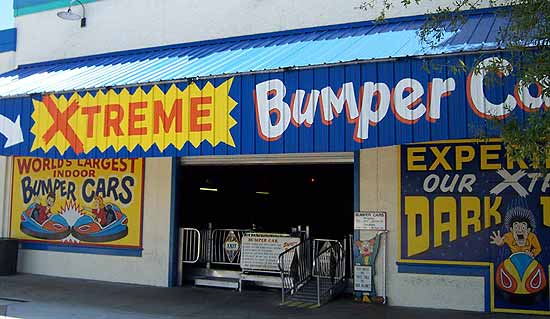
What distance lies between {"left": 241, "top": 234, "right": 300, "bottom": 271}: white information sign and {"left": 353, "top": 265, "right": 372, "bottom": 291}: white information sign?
1.62 m

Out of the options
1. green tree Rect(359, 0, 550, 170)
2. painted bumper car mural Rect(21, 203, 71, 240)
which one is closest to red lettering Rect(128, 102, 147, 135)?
green tree Rect(359, 0, 550, 170)

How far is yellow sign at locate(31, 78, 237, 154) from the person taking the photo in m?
10.3

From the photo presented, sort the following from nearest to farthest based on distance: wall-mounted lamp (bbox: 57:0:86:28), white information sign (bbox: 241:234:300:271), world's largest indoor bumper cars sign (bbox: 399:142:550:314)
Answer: world's largest indoor bumper cars sign (bbox: 399:142:550:314) < white information sign (bbox: 241:234:300:271) < wall-mounted lamp (bbox: 57:0:86:28)

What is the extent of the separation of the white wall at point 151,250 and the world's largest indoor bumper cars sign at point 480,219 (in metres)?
5.51

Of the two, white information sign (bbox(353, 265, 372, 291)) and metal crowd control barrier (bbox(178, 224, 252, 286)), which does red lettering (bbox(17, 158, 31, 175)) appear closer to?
metal crowd control barrier (bbox(178, 224, 252, 286))

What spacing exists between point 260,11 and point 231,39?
91cm

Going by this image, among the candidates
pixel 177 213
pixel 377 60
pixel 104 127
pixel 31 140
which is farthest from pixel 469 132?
pixel 31 140

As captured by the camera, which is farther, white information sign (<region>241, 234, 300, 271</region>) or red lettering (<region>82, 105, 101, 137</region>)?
white information sign (<region>241, 234, 300, 271</region>)

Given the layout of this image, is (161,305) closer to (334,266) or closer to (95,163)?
(334,266)

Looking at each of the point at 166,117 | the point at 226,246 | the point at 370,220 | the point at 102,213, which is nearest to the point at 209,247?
the point at 226,246

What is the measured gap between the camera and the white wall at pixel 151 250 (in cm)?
1392

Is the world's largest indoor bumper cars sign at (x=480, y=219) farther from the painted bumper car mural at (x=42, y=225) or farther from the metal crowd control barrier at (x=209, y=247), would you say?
the painted bumper car mural at (x=42, y=225)

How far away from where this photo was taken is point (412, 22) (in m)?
11.9

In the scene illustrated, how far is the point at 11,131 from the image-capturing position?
12469 millimetres
